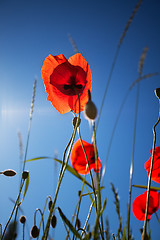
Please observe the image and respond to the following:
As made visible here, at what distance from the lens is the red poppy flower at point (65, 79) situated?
62cm

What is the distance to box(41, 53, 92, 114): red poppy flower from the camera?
0.62 metres

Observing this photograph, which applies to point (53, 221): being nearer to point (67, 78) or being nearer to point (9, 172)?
point (9, 172)

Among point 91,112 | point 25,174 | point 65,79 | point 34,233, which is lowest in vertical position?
point 34,233

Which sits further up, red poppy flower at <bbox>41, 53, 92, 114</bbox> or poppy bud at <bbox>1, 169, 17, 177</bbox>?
red poppy flower at <bbox>41, 53, 92, 114</bbox>

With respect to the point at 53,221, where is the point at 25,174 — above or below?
above

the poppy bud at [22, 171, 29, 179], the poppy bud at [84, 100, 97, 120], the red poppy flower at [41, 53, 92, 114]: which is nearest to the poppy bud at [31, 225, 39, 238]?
the poppy bud at [22, 171, 29, 179]

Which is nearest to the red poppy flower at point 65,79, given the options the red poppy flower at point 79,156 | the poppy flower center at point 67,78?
the poppy flower center at point 67,78

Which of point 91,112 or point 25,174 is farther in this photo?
point 25,174

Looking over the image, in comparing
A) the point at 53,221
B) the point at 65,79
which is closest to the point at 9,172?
the point at 53,221

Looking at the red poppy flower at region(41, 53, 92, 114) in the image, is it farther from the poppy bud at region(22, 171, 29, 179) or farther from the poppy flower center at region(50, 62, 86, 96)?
the poppy bud at region(22, 171, 29, 179)

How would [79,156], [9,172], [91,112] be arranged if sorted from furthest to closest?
[79,156] → [9,172] → [91,112]

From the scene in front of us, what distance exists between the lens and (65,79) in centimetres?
67

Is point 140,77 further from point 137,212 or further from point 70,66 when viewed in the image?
point 137,212

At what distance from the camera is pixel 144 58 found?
504 mm
